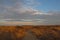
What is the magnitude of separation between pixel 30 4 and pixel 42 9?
260mm

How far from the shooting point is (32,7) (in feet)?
8.83

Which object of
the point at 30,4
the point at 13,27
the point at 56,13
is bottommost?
the point at 13,27

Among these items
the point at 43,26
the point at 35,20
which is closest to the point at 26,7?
the point at 35,20

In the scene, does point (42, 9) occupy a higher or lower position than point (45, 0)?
lower

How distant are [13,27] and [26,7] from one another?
0.48m

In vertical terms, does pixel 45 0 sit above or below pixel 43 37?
above

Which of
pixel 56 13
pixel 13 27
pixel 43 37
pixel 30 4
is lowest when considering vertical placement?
pixel 43 37

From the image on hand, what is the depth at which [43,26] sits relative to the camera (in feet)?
8.65

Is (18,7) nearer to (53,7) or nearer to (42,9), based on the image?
(42,9)

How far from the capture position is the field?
8.42 feet

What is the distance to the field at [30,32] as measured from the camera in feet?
8.42

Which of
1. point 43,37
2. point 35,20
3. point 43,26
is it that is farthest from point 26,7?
point 43,37

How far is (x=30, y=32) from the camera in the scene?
8.54 feet

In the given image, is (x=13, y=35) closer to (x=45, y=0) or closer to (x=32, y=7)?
(x=32, y=7)
